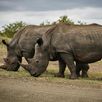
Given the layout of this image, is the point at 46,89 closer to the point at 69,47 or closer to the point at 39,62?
the point at 39,62

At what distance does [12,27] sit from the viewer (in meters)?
51.1

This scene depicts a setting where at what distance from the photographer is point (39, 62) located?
18.0 meters

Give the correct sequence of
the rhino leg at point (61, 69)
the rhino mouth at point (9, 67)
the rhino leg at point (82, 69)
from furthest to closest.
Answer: the rhino mouth at point (9, 67) → the rhino leg at point (82, 69) → the rhino leg at point (61, 69)

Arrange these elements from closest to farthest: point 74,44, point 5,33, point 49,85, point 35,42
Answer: point 49,85, point 74,44, point 35,42, point 5,33

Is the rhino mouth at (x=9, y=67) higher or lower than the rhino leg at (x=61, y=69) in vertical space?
lower

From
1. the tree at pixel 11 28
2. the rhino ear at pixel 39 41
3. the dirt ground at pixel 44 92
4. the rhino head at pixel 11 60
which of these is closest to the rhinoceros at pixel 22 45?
the rhino head at pixel 11 60

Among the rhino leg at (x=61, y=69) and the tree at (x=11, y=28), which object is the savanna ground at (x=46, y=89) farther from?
the tree at (x=11, y=28)

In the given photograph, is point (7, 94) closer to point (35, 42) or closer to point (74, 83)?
point (74, 83)

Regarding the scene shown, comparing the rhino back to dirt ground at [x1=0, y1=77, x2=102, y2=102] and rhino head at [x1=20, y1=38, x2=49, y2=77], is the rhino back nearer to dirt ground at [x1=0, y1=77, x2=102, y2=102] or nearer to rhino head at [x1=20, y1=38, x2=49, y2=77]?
rhino head at [x1=20, y1=38, x2=49, y2=77]

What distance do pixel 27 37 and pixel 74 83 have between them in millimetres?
4719

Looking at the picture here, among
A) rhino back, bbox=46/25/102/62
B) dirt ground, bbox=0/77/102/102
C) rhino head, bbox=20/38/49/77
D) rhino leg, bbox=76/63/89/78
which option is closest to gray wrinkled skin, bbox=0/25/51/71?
rhino head, bbox=20/38/49/77

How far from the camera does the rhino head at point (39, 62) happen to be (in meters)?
18.0

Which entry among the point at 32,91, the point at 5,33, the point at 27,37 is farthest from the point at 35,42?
the point at 5,33

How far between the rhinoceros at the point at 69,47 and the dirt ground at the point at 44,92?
5.76 ft
